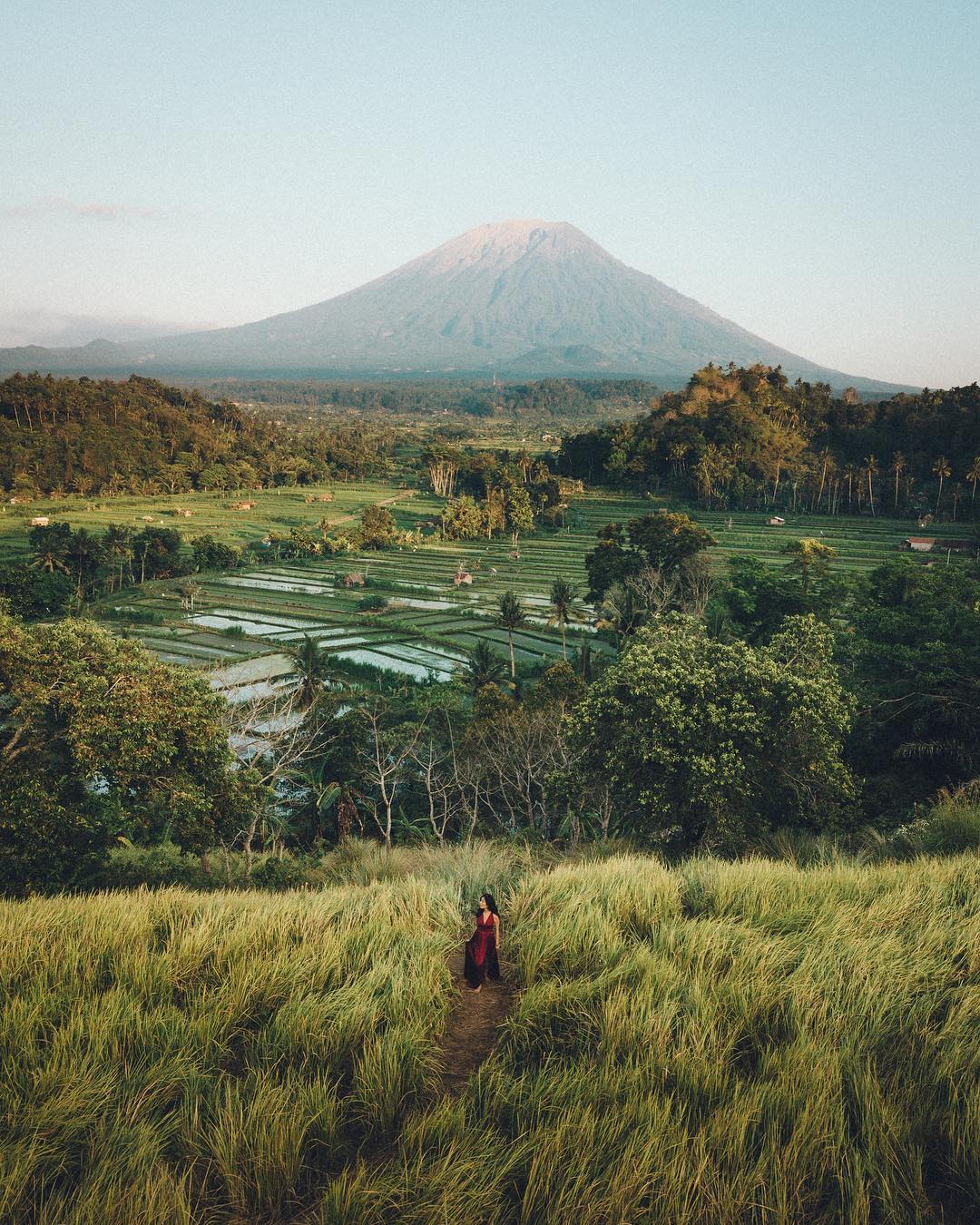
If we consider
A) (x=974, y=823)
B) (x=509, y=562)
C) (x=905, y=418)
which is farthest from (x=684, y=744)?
(x=905, y=418)

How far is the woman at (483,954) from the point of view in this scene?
4812mm

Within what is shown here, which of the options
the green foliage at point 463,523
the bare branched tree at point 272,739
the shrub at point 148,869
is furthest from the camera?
the green foliage at point 463,523

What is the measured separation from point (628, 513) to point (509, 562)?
19.7m

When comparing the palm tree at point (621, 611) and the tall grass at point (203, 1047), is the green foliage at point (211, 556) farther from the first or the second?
the tall grass at point (203, 1047)

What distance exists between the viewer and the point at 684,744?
466 inches

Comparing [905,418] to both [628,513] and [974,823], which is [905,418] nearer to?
[628,513]

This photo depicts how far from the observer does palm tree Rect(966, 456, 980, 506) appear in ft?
214

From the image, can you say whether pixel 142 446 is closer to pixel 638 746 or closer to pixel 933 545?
pixel 933 545

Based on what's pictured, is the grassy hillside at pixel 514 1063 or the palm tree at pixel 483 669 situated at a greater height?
the grassy hillside at pixel 514 1063

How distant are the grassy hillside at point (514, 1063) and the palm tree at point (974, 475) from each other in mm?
74096

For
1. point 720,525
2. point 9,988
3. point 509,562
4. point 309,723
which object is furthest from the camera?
point 720,525

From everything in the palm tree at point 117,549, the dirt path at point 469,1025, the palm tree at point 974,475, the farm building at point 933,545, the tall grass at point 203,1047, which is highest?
the palm tree at point 974,475

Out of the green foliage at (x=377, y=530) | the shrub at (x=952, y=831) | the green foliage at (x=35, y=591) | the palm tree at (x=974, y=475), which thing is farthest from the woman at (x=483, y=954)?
the palm tree at (x=974, y=475)

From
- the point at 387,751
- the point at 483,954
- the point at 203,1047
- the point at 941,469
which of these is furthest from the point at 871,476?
the point at 203,1047
